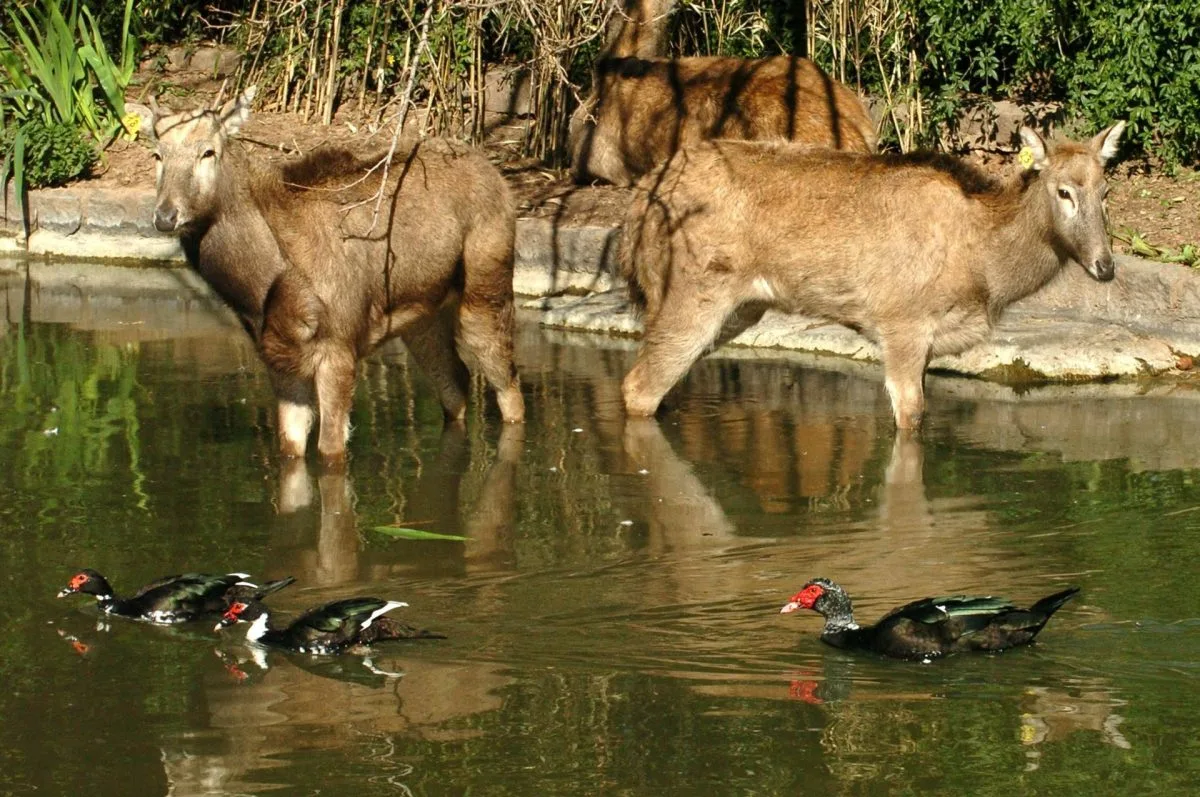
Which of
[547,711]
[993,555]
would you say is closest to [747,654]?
[547,711]

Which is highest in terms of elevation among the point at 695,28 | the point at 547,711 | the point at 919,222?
the point at 695,28

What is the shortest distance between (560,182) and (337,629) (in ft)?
33.6

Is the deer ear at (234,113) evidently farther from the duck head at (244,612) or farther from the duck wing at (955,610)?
the duck wing at (955,610)

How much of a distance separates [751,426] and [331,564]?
363 cm

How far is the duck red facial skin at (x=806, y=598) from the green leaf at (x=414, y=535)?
209 cm

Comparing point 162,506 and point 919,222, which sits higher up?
point 919,222

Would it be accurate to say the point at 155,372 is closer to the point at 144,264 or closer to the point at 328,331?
the point at 328,331

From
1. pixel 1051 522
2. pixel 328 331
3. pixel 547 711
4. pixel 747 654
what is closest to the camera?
pixel 547 711

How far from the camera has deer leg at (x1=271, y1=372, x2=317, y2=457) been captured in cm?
1013

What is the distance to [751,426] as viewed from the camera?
11.3m

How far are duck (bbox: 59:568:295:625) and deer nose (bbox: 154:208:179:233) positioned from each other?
7.65 ft

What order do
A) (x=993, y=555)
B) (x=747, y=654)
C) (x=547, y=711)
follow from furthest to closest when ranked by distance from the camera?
(x=993, y=555)
(x=747, y=654)
(x=547, y=711)

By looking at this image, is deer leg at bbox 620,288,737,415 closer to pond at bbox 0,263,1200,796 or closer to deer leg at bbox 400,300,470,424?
pond at bbox 0,263,1200,796

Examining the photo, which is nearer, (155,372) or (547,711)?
(547,711)
